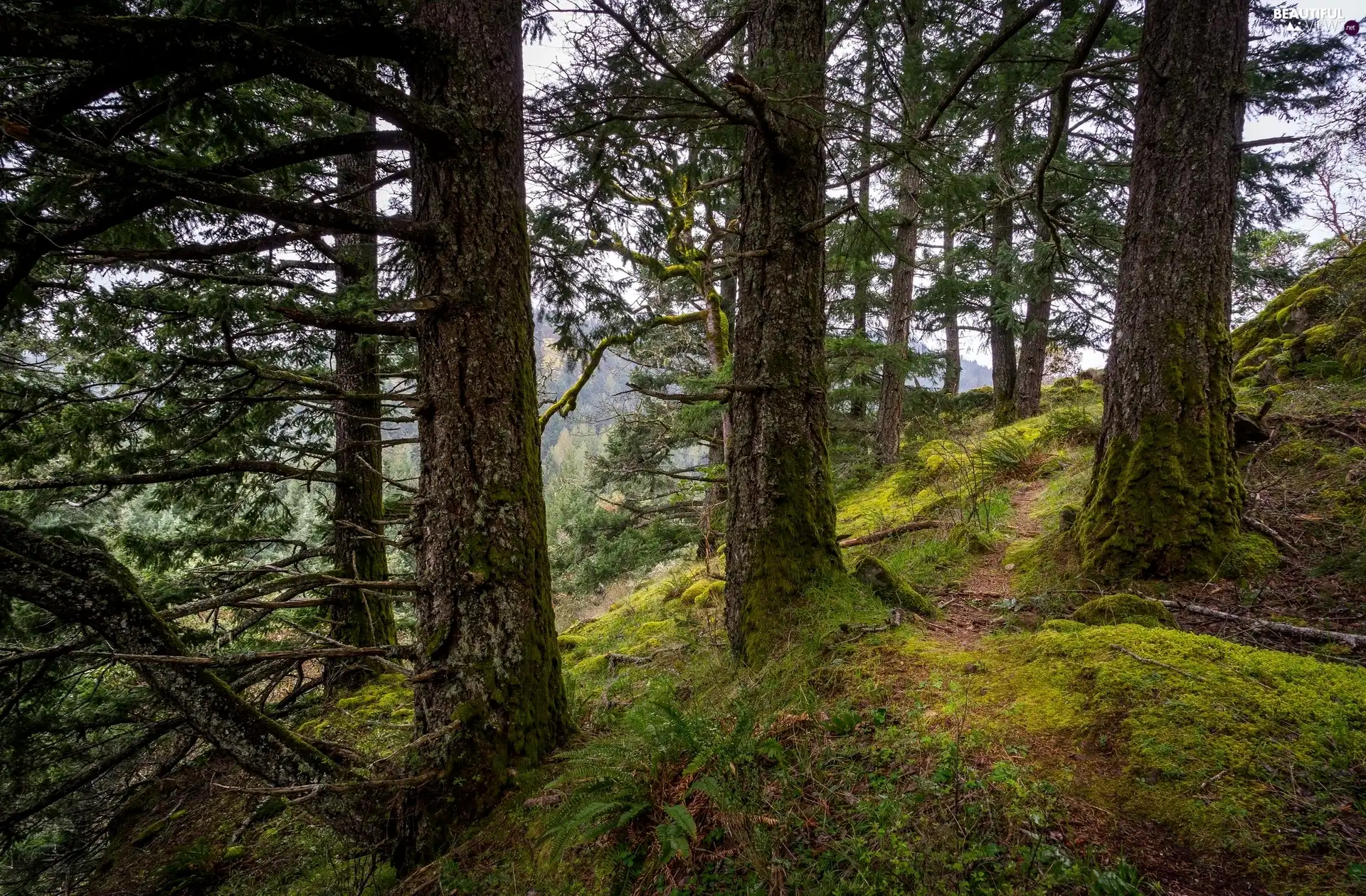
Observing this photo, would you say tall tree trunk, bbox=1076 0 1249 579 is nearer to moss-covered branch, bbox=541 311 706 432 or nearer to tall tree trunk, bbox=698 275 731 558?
moss-covered branch, bbox=541 311 706 432

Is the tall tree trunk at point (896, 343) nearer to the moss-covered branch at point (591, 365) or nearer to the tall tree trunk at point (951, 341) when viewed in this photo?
the tall tree trunk at point (951, 341)

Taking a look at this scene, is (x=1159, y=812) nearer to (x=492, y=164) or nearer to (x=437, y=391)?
(x=437, y=391)

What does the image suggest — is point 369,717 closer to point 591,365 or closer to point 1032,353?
point 591,365

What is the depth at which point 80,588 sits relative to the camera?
2.46m

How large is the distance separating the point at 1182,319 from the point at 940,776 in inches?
152

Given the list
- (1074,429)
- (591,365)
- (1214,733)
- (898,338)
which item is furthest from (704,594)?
(898,338)

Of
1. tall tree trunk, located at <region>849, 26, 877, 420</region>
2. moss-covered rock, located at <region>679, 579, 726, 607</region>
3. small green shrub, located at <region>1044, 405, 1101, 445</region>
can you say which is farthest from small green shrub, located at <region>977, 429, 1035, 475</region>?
moss-covered rock, located at <region>679, 579, 726, 607</region>

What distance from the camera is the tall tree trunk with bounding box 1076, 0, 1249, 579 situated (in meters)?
3.66

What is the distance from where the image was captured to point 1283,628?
9.02 ft

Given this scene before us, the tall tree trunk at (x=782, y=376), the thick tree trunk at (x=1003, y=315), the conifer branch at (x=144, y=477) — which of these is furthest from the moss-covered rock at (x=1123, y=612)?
the thick tree trunk at (x=1003, y=315)

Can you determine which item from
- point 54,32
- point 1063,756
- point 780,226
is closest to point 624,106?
point 780,226

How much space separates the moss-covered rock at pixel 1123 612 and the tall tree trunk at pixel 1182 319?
705 mm

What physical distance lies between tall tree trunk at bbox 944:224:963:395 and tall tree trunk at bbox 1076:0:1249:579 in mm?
8933

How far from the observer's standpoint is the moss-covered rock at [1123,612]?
3.02m
